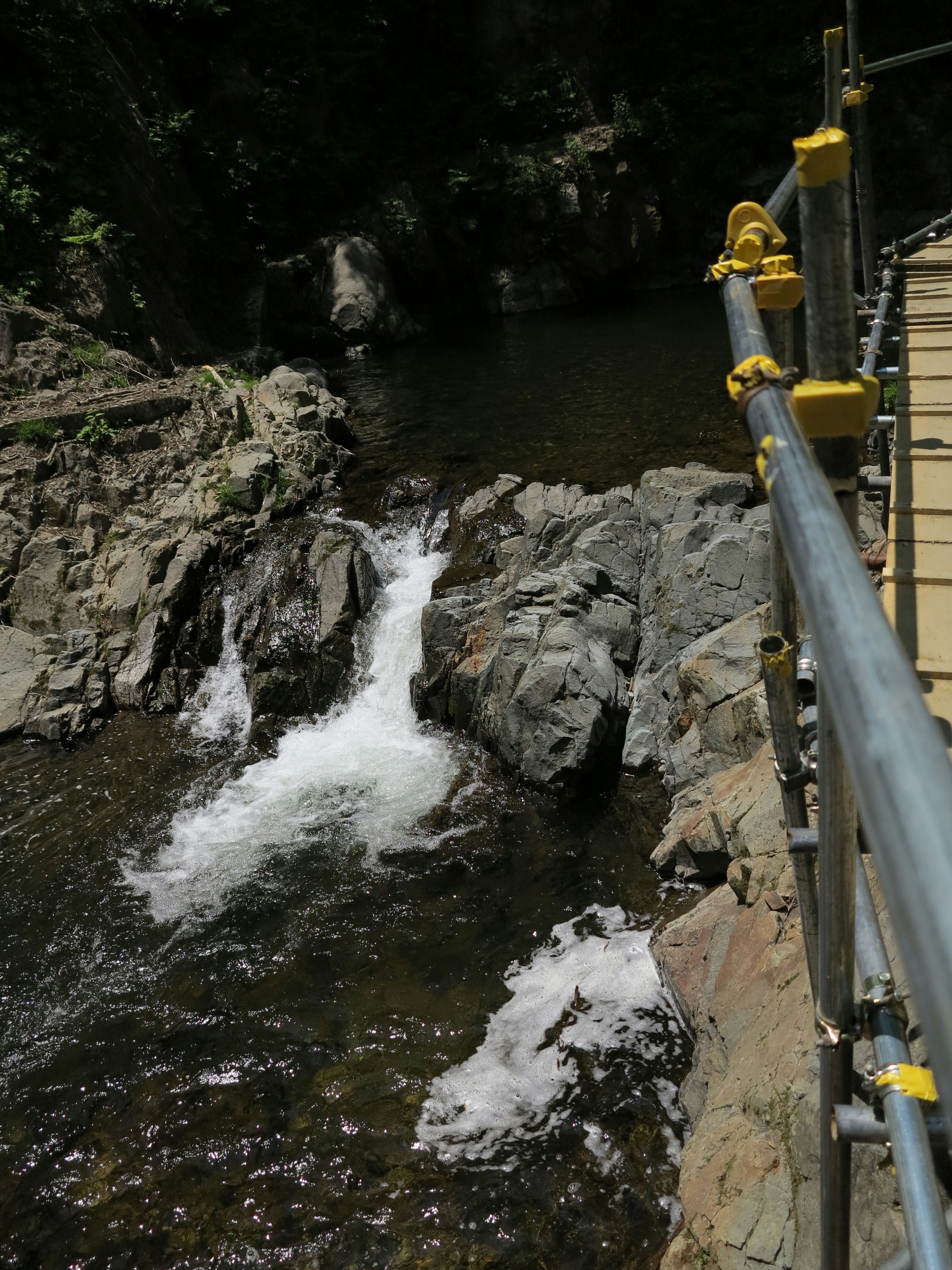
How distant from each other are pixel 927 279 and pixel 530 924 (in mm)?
5383

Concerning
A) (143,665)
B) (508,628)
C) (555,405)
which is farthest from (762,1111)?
(555,405)

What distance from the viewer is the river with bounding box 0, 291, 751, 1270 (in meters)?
4.45

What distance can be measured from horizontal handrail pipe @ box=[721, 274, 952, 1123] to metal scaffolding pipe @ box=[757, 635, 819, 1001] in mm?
793

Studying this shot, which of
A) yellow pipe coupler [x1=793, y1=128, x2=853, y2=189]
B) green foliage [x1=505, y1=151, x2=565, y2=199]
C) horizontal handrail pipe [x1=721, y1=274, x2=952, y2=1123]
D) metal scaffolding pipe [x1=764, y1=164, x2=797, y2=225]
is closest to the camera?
horizontal handrail pipe [x1=721, y1=274, x2=952, y2=1123]

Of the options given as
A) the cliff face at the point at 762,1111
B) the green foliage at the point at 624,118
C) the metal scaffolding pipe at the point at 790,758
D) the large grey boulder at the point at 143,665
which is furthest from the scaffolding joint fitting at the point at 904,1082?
the green foliage at the point at 624,118

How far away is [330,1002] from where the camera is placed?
230 inches

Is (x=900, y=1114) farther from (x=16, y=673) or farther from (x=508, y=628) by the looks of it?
(x=16, y=673)

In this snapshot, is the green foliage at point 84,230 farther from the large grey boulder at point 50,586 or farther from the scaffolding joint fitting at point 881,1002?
the scaffolding joint fitting at point 881,1002

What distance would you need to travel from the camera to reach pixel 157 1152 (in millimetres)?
4930

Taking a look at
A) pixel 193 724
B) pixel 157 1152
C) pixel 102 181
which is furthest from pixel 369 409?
pixel 157 1152

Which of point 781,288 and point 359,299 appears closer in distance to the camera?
point 781,288

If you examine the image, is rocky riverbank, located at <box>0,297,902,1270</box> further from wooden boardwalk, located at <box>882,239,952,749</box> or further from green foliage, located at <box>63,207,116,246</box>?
green foliage, located at <box>63,207,116,246</box>

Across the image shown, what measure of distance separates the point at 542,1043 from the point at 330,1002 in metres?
1.56

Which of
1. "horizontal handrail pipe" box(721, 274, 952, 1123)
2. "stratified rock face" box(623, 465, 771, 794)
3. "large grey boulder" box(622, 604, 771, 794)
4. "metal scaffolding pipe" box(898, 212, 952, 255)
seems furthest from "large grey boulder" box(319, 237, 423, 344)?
"horizontal handrail pipe" box(721, 274, 952, 1123)
